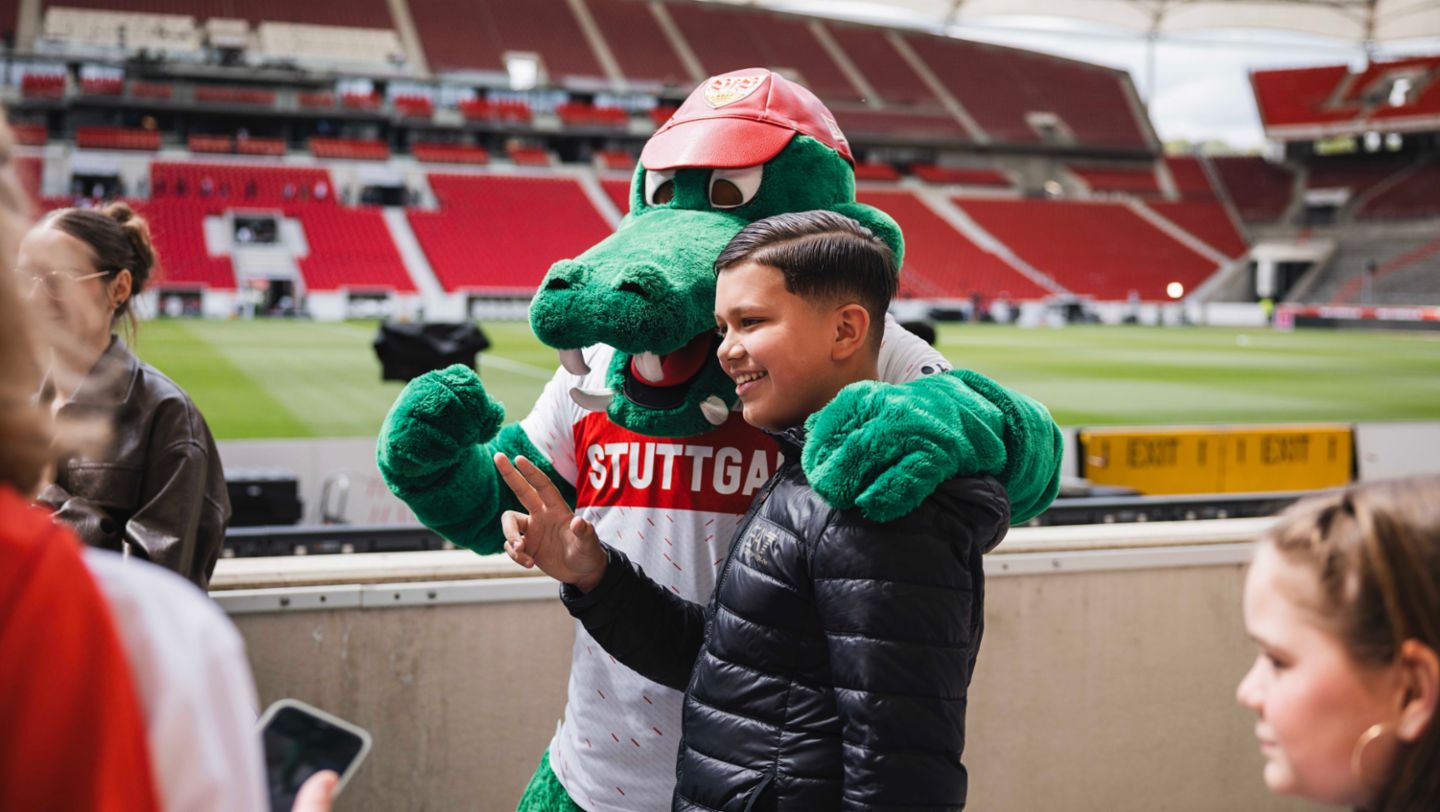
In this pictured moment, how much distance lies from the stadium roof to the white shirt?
3705cm

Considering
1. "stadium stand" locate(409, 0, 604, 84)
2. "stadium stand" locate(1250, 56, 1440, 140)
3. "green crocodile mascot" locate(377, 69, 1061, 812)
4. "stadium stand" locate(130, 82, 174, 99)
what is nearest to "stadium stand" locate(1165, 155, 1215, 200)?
"stadium stand" locate(1250, 56, 1440, 140)

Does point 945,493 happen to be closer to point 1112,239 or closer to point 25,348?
point 25,348

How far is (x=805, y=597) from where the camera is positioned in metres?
1.42

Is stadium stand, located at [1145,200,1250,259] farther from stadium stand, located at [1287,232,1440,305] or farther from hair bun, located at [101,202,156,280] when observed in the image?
hair bun, located at [101,202,156,280]

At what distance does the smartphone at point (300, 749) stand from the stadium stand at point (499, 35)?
124ft

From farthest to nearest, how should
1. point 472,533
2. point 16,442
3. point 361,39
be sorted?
point 361,39, point 472,533, point 16,442

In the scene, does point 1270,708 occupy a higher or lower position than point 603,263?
lower

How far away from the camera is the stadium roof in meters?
36.8

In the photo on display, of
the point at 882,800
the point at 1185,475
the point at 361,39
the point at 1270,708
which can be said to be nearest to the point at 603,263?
the point at 882,800

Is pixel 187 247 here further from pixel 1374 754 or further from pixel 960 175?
pixel 1374 754

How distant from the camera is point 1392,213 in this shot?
136ft

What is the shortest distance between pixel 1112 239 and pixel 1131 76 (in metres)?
12.4

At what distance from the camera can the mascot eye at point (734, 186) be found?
6.29 ft

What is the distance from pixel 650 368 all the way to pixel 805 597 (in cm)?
49
